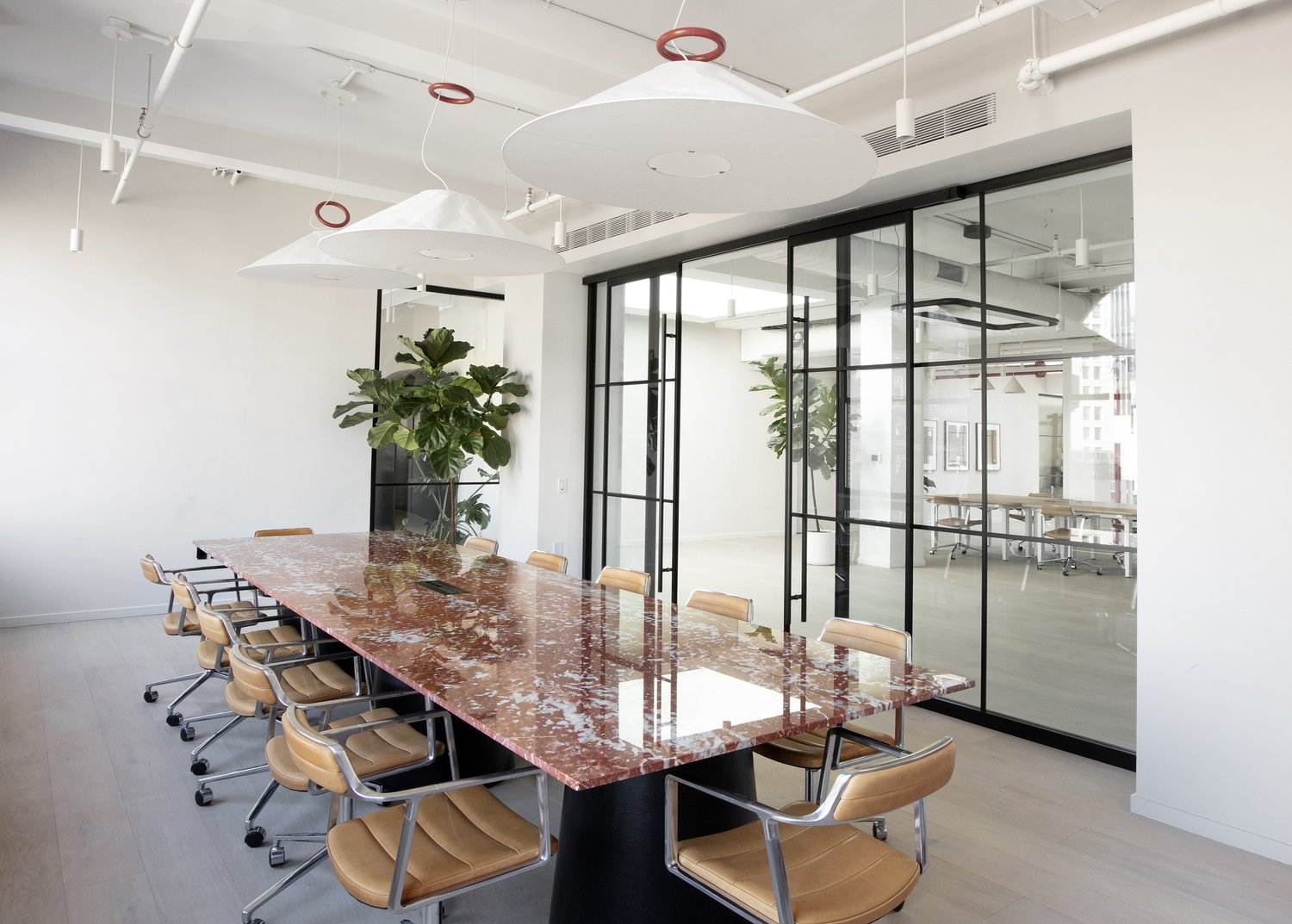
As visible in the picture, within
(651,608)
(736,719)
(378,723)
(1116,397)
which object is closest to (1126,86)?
(1116,397)

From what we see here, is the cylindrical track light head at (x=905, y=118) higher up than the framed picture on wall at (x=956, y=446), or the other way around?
the cylindrical track light head at (x=905, y=118)

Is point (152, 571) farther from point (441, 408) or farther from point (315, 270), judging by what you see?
point (441, 408)

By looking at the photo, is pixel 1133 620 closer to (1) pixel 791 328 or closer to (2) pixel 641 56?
(1) pixel 791 328

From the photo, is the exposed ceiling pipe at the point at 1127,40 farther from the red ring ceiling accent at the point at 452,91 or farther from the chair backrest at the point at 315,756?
the chair backrest at the point at 315,756

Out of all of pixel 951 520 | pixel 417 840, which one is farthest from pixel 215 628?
pixel 951 520

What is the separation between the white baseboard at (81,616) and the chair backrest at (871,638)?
5879mm

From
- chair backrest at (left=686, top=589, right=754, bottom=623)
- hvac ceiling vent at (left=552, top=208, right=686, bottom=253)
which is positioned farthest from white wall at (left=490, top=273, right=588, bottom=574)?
chair backrest at (left=686, top=589, right=754, bottom=623)

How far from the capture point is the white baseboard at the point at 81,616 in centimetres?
610

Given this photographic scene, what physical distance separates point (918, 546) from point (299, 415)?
5.41 meters

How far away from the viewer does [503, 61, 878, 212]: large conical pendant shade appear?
1761mm

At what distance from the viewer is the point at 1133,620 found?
3.72 m

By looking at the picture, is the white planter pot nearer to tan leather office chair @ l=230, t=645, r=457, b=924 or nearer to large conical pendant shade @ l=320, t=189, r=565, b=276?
large conical pendant shade @ l=320, t=189, r=565, b=276

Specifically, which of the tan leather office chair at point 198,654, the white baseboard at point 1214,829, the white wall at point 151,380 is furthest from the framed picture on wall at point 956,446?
the white wall at point 151,380

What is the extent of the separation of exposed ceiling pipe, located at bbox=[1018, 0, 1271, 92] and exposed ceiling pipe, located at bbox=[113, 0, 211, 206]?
3.30 meters
